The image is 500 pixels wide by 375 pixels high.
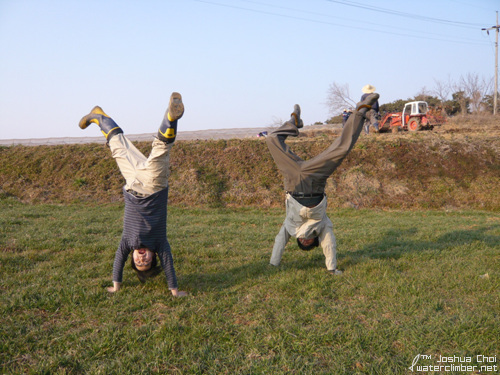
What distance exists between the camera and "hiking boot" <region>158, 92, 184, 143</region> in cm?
431

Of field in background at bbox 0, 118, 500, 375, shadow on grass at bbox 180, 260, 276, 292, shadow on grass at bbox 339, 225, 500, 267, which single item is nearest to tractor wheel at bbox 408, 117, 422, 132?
field in background at bbox 0, 118, 500, 375

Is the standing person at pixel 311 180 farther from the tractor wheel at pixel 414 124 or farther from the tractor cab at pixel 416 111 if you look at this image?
the tractor cab at pixel 416 111

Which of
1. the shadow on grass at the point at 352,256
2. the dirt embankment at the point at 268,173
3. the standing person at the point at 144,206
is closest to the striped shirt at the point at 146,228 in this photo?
the standing person at the point at 144,206

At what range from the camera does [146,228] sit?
4898 millimetres

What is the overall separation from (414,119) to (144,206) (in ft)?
68.2

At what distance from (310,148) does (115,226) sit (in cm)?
986

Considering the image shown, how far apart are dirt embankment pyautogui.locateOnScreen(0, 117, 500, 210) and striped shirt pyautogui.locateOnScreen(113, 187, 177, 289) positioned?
848 centimetres

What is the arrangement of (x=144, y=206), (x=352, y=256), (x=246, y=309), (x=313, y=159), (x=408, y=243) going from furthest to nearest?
(x=408, y=243) → (x=352, y=256) → (x=313, y=159) → (x=144, y=206) → (x=246, y=309)

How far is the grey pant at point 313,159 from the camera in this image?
5.50m

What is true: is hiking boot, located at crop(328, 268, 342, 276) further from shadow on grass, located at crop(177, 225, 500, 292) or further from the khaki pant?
the khaki pant

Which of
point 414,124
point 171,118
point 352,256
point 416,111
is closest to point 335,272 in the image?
point 352,256

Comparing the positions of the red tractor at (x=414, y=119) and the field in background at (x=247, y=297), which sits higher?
the red tractor at (x=414, y=119)

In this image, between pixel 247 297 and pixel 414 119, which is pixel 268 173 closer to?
pixel 247 297

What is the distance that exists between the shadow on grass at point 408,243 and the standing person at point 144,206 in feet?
10.7
